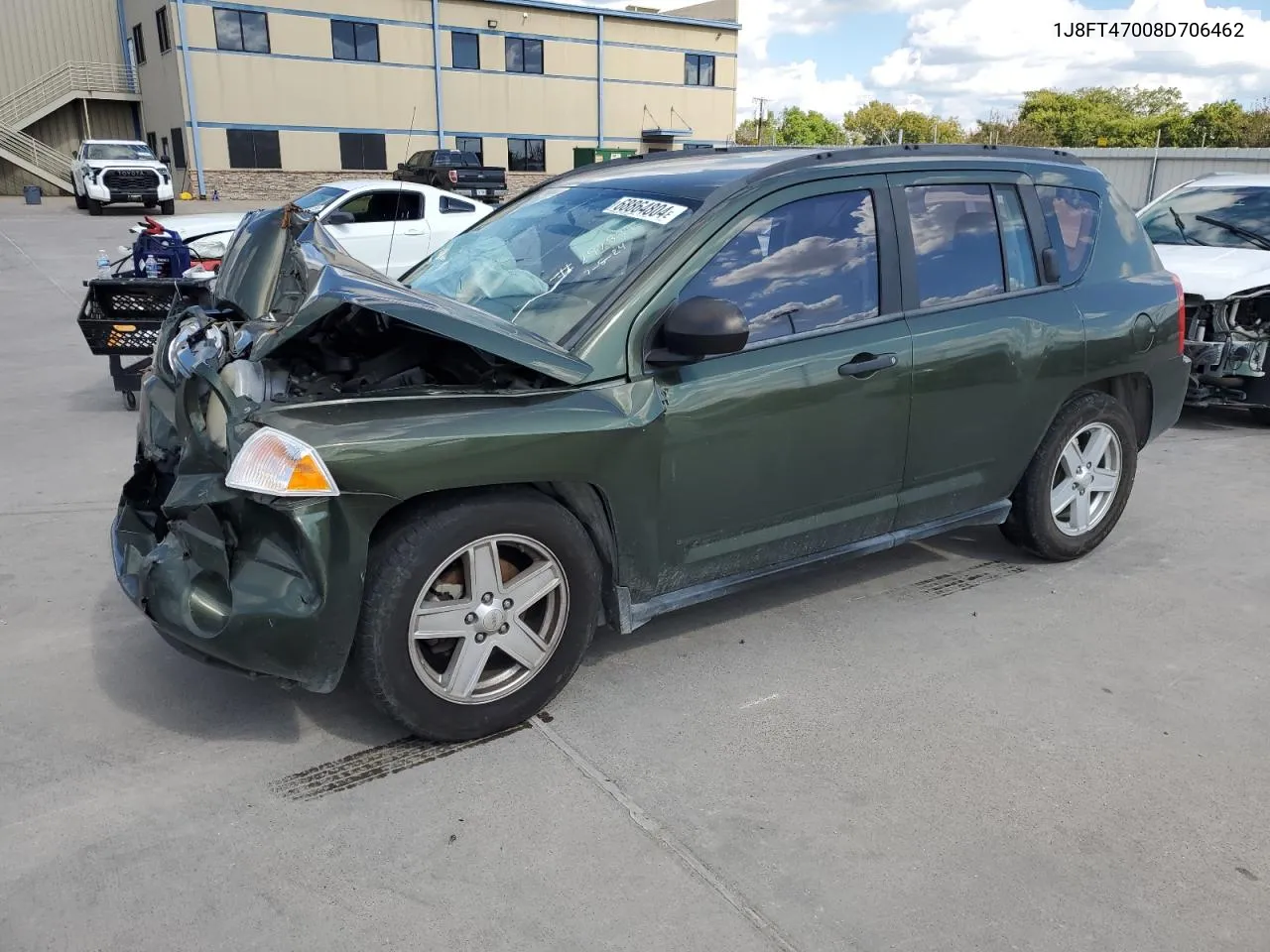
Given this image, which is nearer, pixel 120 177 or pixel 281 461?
pixel 281 461

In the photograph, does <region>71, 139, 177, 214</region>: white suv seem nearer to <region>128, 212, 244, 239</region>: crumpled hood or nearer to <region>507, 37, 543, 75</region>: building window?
<region>507, 37, 543, 75</region>: building window

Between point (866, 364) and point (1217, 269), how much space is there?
5285 millimetres

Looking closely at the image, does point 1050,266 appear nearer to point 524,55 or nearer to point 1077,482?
point 1077,482

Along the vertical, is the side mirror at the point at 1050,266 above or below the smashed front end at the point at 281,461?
above

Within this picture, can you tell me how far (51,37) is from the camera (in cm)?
3828

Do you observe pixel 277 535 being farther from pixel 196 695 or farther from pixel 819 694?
pixel 819 694

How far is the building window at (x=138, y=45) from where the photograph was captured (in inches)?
1453

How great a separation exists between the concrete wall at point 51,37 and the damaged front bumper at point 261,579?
43.5 m


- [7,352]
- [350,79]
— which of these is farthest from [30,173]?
[7,352]

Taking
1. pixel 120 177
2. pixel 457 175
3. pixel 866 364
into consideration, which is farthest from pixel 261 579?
pixel 120 177

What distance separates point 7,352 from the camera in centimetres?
966

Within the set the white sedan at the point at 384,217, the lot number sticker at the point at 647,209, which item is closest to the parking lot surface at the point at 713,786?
the lot number sticker at the point at 647,209

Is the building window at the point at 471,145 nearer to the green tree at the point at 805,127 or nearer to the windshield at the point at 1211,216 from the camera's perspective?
the windshield at the point at 1211,216

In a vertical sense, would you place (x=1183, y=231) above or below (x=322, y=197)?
below
